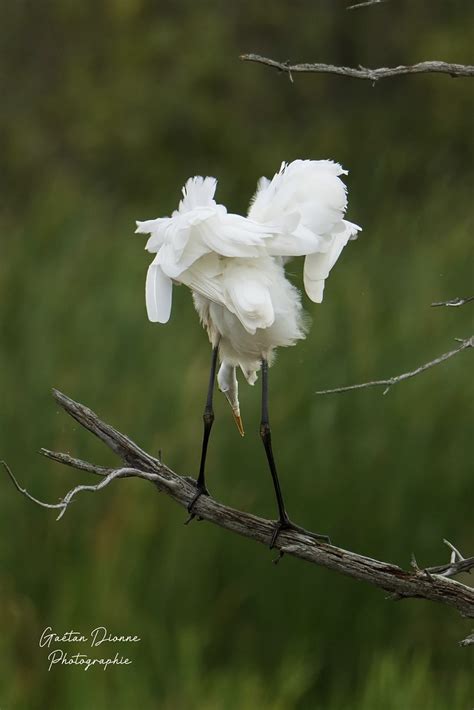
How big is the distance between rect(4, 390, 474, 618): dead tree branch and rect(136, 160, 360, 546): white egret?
0.03 m

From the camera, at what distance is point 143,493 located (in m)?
3.60

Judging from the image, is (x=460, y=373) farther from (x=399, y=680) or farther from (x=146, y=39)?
(x=146, y=39)

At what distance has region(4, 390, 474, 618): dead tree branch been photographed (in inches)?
70.7

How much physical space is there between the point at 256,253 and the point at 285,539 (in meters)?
0.49

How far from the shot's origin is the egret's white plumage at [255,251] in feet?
6.91

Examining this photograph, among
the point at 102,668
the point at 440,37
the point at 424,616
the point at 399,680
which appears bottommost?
the point at 102,668

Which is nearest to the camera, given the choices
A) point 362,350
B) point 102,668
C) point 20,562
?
point 102,668

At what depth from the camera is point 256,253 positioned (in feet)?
6.92

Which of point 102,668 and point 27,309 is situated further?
point 27,309

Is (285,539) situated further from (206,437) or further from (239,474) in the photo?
(239,474)

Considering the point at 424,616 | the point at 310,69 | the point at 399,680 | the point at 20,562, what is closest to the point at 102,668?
the point at 20,562

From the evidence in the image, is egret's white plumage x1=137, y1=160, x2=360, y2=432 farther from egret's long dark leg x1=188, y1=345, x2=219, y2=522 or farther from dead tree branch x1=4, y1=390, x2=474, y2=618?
dead tree branch x1=4, y1=390, x2=474, y2=618

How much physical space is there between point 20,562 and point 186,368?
3.35ft

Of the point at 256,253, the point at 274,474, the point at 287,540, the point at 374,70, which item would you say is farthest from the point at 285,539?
the point at 374,70
